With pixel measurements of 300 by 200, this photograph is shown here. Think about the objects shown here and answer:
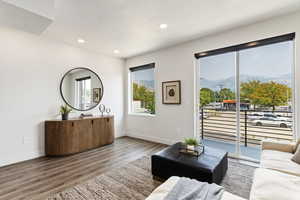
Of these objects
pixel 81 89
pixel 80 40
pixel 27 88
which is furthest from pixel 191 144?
pixel 27 88

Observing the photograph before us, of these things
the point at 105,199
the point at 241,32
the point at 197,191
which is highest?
the point at 241,32

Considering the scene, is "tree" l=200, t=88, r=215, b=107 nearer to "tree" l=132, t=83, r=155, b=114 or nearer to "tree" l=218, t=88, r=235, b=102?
"tree" l=218, t=88, r=235, b=102

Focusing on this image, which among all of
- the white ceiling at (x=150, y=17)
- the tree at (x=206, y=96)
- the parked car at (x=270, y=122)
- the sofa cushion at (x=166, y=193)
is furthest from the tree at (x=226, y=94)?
the sofa cushion at (x=166, y=193)

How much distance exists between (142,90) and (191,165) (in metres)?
3.21

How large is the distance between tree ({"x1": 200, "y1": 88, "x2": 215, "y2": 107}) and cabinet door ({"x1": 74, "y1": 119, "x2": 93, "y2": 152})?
2.81 m

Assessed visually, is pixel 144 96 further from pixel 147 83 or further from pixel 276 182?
pixel 276 182

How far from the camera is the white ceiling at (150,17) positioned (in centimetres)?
217

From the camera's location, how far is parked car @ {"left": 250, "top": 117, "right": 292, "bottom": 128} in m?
2.59

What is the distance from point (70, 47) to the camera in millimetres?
3697

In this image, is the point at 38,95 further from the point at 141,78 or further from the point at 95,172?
the point at 141,78

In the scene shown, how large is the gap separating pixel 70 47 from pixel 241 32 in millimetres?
3898

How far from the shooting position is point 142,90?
479cm

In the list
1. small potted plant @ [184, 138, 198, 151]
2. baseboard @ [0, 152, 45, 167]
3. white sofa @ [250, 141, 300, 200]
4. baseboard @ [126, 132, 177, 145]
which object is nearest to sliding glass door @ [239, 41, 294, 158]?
white sofa @ [250, 141, 300, 200]

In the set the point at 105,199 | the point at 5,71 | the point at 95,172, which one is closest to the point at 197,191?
the point at 105,199
